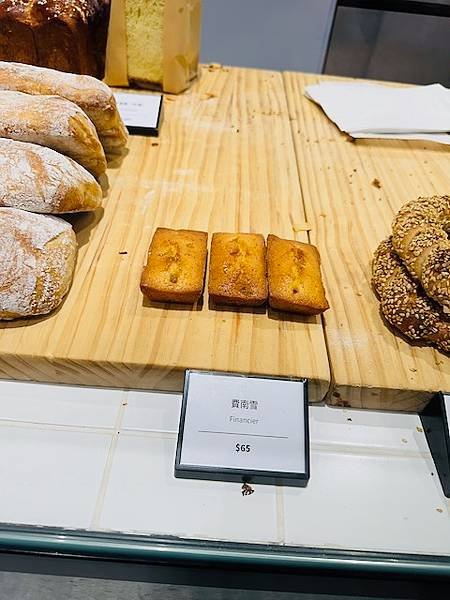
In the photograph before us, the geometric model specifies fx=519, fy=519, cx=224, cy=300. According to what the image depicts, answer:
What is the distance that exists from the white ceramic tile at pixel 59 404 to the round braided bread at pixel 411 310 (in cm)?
56

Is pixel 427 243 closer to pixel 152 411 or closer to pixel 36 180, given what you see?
pixel 152 411

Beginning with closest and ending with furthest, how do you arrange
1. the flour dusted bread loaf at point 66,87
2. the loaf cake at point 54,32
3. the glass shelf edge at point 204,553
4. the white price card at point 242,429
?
the glass shelf edge at point 204,553 < the white price card at point 242,429 < the flour dusted bread loaf at point 66,87 < the loaf cake at point 54,32

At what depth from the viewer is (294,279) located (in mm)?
1070

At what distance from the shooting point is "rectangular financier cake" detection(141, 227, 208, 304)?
1042mm

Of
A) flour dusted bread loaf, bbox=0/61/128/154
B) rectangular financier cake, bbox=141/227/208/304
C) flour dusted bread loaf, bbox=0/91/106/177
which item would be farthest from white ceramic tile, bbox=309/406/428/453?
flour dusted bread loaf, bbox=0/61/128/154

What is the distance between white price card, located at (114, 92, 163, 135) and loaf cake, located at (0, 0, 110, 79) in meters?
0.16

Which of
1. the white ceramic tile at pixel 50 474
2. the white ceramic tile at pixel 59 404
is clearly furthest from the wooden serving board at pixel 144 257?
the white ceramic tile at pixel 50 474

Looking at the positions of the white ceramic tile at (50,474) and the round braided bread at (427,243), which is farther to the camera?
the round braided bread at (427,243)

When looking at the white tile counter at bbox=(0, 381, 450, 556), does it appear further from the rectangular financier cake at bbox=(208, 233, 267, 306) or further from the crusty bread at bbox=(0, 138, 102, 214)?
the crusty bread at bbox=(0, 138, 102, 214)

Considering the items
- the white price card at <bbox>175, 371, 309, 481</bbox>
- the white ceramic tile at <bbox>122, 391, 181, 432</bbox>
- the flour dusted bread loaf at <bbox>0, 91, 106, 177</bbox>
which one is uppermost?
the flour dusted bread loaf at <bbox>0, 91, 106, 177</bbox>

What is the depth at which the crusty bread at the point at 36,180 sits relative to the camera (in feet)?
3.42

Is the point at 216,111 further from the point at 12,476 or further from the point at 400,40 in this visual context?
the point at 12,476

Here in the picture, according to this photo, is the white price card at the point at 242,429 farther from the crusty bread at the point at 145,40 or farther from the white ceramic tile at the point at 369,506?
the crusty bread at the point at 145,40

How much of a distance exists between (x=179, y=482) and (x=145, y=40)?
4.55 feet
